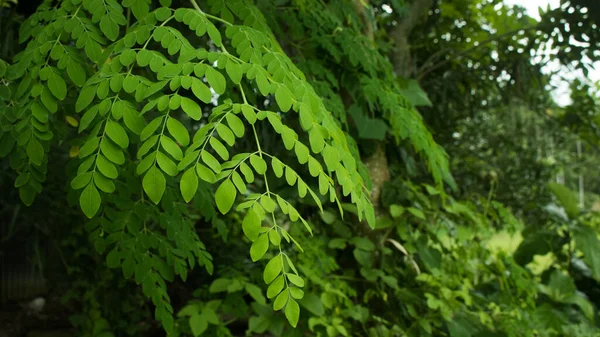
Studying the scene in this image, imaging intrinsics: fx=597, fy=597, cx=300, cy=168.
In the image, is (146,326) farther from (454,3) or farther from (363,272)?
(454,3)

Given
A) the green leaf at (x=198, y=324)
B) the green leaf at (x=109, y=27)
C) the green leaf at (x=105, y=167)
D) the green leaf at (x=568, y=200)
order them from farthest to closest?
the green leaf at (x=568, y=200)
the green leaf at (x=198, y=324)
the green leaf at (x=109, y=27)
the green leaf at (x=105, y=167)

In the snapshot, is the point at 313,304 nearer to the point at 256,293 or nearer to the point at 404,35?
the point at 256,293

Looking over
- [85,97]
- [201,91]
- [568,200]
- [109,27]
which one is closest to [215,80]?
[201,91]

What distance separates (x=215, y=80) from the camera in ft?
3.62

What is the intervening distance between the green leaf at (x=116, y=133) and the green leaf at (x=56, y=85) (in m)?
0.21

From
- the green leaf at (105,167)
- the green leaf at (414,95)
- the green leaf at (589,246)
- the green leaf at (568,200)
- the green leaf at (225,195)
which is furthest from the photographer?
the green leaf at (568,200)

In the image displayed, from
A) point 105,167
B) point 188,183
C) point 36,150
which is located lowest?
point 36,150

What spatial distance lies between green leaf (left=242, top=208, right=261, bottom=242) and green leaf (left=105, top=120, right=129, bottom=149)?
0.27 metres

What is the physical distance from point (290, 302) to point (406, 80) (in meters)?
2.15

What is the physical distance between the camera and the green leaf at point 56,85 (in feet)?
3.98

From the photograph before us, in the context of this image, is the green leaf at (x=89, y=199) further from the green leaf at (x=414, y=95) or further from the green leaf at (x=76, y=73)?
the green leaf at (x=414, y=95)

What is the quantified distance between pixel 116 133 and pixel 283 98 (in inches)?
12.2

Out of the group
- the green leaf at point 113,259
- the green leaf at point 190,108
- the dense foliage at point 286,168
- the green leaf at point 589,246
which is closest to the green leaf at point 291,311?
the dense foliage at point 286,168

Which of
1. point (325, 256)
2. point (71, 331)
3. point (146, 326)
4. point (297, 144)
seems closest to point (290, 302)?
point (297, 144)
